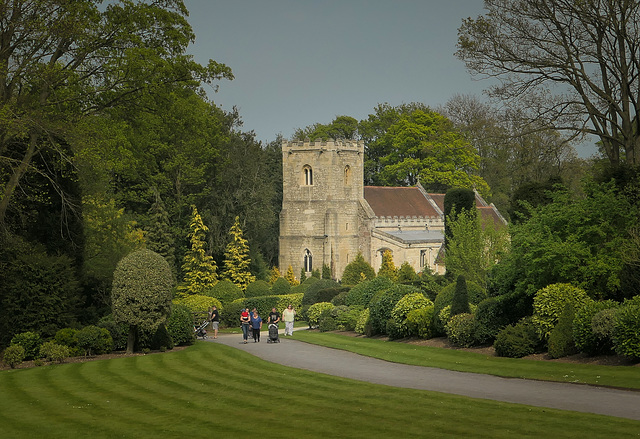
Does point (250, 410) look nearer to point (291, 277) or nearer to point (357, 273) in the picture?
point (357, 273)

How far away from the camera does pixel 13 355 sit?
20594mm

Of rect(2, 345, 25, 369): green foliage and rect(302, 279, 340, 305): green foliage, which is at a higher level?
rect(302, 279, 340, 305): green foliage

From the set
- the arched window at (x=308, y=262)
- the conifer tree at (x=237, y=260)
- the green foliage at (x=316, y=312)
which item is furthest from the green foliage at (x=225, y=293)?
the arched window at (x=308, y=262)

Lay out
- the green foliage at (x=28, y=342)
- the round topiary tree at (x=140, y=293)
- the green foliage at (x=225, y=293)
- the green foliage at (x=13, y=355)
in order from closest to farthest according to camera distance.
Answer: the green foliage at (x=13, y=355) < the green foliage at (x=28, y=342) < the round topiary tree at (x=140, y=293) < the green foliage at (x=225, y=293)

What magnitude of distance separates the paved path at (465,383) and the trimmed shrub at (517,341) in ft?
7.85

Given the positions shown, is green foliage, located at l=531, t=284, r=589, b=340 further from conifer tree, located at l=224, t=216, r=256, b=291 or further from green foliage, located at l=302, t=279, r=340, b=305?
conifer tree, located at l=224, t=216, r=256, b=291

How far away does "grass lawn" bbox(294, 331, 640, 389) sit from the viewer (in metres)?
15.3

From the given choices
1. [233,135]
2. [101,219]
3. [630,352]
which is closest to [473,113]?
[233,135]

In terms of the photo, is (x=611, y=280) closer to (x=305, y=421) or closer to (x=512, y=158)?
(x=305, y=421)

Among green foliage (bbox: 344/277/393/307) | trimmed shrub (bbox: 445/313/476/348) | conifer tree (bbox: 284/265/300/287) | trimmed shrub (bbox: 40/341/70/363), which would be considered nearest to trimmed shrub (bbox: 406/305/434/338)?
trimmed shrub (bbox: 445/313/476/348)

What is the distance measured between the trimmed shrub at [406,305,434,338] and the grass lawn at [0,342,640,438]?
24.8ft

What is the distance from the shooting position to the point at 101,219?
35.0m

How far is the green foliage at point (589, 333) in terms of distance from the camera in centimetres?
1750

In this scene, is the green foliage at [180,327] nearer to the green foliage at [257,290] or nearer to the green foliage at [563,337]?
the green foliage at [563,337]
